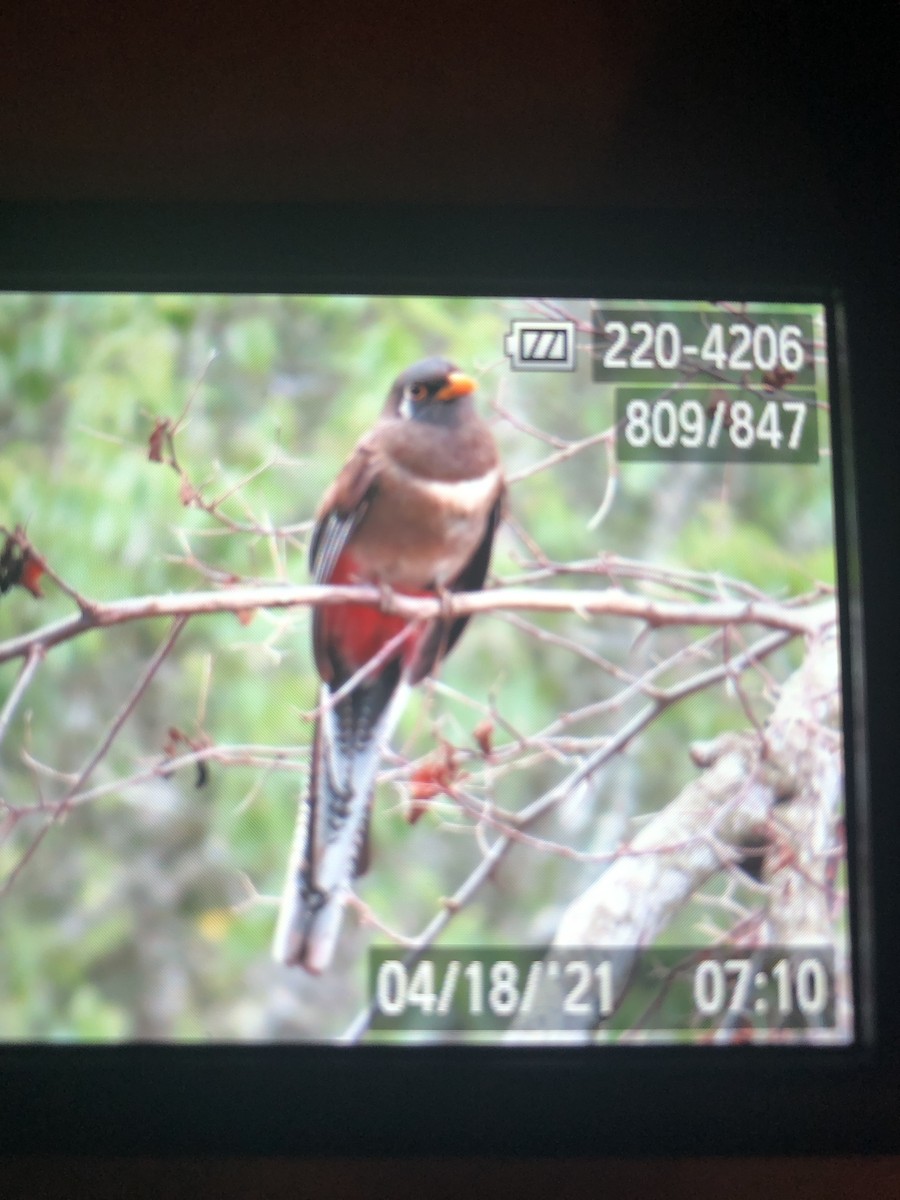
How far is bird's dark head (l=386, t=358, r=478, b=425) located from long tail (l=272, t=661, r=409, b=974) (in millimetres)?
329

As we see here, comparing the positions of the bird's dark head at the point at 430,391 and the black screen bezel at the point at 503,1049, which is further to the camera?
the bird's dark head at the point at 430,391

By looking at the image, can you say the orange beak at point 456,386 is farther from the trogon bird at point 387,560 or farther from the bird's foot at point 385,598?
the bird's foot at point 385,598

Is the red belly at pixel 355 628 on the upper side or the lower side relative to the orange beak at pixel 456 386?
lower

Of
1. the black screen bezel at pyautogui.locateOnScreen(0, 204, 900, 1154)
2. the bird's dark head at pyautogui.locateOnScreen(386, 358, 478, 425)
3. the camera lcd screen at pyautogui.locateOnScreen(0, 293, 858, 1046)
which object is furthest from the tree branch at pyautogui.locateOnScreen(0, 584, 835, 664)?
the bird's dark head at pyautogui.locateOnScreen(386, 358, 478, 425)

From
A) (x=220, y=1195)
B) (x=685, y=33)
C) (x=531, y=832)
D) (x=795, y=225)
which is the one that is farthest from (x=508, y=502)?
(x=220, y=1195)

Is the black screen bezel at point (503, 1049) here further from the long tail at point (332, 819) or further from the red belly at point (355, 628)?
the red belly at point (355, 628)

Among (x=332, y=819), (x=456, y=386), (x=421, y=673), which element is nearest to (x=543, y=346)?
(x=456, y=386)

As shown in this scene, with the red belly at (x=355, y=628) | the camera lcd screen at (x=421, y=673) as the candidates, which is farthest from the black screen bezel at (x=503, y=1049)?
the red belly at (x=355, y=628)

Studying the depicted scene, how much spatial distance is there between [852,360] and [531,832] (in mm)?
720

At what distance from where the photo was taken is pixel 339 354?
1.48 meters

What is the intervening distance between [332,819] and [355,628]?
0.24m

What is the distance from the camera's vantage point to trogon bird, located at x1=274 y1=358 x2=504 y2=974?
1.44 metres

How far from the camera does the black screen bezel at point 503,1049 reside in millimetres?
1371

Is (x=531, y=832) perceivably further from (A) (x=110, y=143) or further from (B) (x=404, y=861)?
(A) (x=110, y=143)
